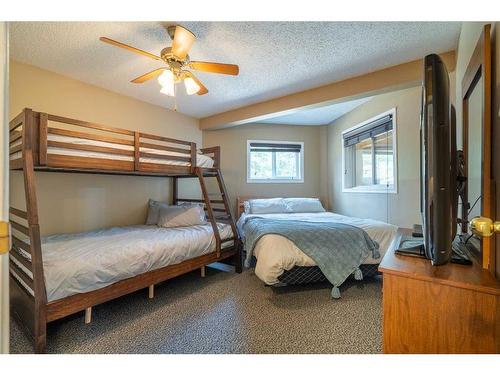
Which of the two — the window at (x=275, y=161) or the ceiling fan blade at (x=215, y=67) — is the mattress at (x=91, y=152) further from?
the window at (x=275, y=161)

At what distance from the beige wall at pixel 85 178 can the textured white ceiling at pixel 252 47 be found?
0.58ft

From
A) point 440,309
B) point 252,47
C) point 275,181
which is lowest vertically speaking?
point 440,309

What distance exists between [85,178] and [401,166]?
391 cm

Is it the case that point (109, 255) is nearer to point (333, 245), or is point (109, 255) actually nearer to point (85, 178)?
point (85, 178)

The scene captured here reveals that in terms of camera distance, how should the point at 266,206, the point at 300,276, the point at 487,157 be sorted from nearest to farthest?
1. the point at 487,157
2. the point at 300,276
3. the point at 266,206

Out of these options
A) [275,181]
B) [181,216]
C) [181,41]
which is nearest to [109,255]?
[181,216]

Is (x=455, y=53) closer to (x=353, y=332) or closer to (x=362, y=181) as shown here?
(x=362, y=181)

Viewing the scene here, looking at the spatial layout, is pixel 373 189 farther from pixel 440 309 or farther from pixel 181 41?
pixel 181 41

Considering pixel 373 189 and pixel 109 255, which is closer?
pixel 109 255

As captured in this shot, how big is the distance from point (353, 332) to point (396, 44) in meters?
2.32

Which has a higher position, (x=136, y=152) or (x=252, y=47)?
(x=252, y=47)

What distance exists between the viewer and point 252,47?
6.38 ft

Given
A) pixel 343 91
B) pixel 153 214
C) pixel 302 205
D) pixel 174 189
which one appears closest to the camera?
pixel 343 91
